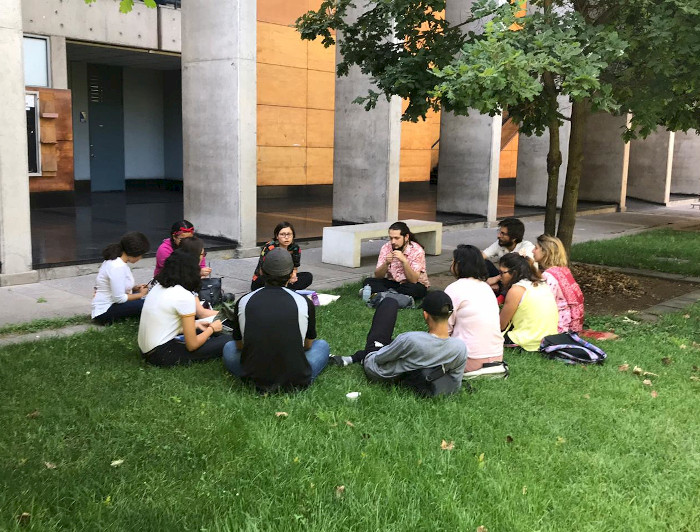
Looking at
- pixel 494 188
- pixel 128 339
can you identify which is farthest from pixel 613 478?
pixel 494 188

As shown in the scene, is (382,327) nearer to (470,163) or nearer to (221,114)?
(221,114)

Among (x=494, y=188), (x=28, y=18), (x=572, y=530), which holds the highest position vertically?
(x=28, y=18)

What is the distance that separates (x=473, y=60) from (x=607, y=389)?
10.9ft

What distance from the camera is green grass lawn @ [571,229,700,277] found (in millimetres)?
12633

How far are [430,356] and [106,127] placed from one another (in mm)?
21515

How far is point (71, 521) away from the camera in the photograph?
11.9ft

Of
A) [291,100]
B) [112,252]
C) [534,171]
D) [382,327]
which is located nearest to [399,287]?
[382,327]

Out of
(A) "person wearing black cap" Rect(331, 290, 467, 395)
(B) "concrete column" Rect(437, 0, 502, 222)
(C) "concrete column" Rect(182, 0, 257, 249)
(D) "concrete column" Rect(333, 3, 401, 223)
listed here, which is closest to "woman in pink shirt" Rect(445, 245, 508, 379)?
(A) "person wearing black cap" Rect(331, 290, 467, 395)

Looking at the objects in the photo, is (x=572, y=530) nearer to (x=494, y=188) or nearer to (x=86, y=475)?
(x=86, y=475)

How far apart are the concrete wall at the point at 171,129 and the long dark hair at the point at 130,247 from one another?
1942 centimetres

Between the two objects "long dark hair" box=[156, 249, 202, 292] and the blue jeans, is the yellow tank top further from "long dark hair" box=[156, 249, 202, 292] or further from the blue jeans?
"long dark hair" box=[156, 249, 202, 292]

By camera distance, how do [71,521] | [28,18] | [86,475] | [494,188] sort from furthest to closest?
[494,188], [28,18], [86,475], [71,521]

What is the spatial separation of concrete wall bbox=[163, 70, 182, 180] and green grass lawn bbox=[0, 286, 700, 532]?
20.5 meters

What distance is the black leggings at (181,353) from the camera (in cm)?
610
